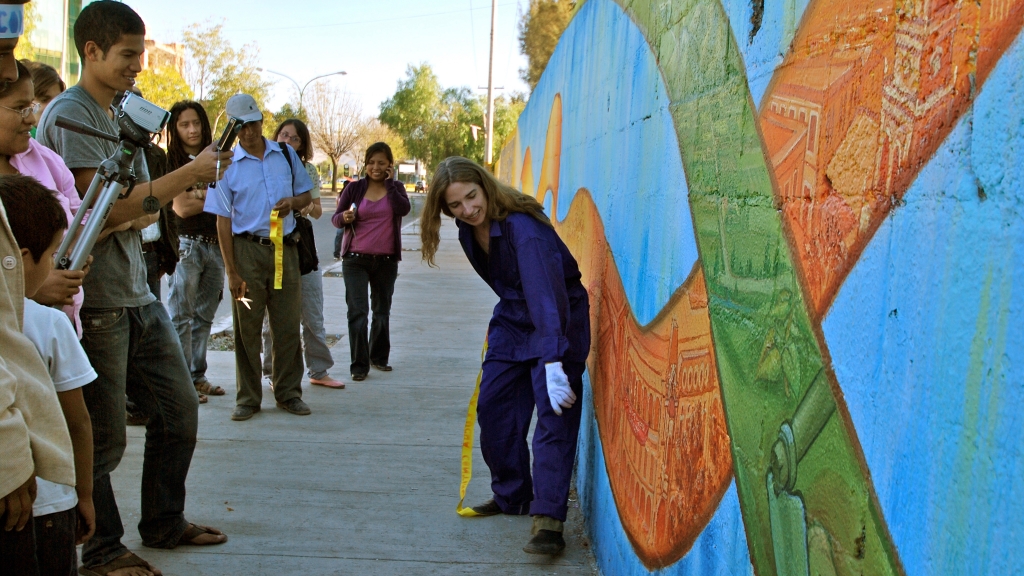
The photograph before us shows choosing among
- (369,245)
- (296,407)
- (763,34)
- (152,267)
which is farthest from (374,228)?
(763,34)

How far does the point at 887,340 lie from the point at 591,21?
12.5 ft

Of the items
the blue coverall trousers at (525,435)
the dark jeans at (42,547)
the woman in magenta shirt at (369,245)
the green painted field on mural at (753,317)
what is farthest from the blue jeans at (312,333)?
the green painted field on mural at (753,317)

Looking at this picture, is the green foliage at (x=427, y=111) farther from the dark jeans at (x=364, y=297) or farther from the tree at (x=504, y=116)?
the dark jeans at (x=364, y=297)

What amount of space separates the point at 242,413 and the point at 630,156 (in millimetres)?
3278

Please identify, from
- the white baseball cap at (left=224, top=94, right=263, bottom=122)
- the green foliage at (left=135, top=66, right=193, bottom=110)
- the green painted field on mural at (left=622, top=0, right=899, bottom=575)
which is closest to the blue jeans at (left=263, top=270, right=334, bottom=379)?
the white baseball cap at (left=224, top=94, right=263, bottom=122)

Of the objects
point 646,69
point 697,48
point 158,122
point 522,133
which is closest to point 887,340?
point 697,48

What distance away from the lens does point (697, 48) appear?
8.09 feet

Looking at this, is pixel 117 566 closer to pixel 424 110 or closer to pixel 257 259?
pixel 257 259

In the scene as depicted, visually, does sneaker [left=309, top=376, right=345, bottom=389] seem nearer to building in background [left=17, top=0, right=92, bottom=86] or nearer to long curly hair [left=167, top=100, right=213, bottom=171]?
long curly hair [left=167, top=100, right=213, bottom=171]

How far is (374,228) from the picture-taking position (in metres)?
6.86

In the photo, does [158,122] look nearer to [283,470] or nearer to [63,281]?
[63,281]

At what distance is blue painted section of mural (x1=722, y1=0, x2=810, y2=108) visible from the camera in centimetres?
175

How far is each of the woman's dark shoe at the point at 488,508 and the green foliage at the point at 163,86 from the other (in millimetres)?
33180

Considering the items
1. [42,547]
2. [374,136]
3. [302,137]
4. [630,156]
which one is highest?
[374,136]
